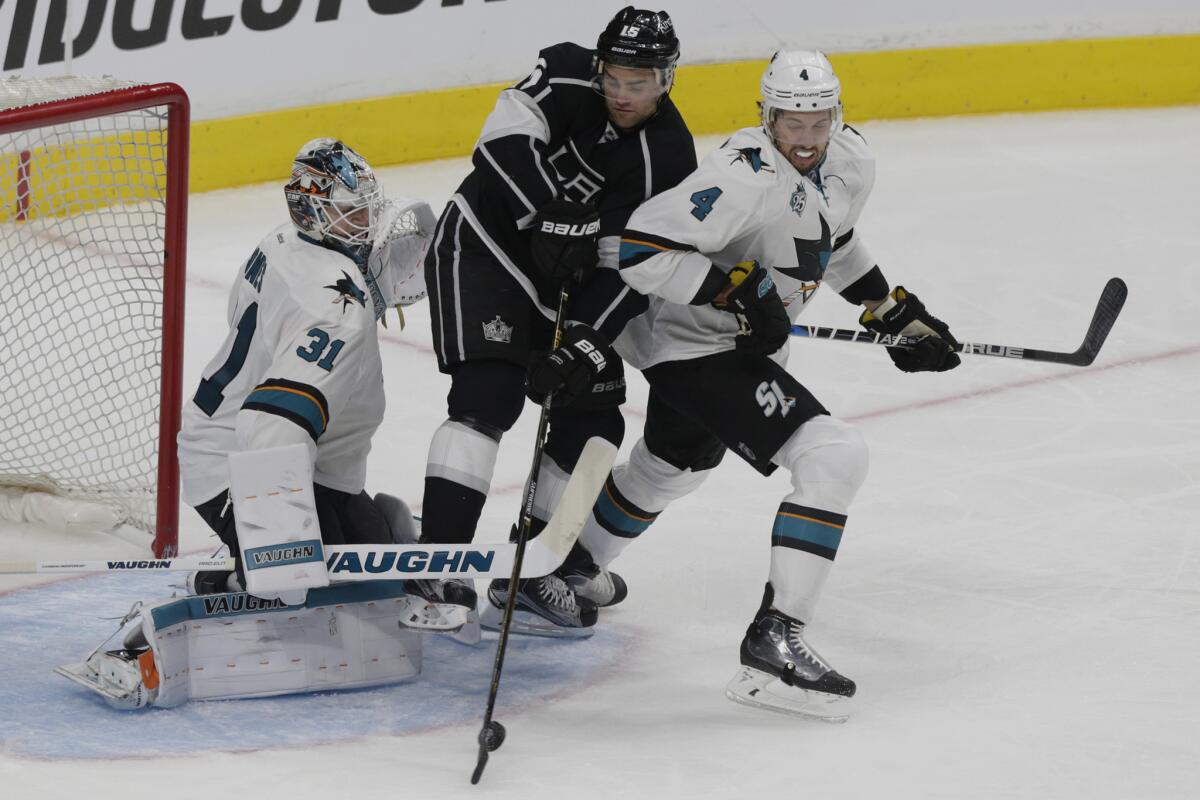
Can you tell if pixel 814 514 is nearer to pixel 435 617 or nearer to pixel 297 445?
pixel 435 617

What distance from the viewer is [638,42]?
9.67 ft

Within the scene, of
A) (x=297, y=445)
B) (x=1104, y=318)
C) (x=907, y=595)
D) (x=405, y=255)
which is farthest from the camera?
(x=1104, y=318)

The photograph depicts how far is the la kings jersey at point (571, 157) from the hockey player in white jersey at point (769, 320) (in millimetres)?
154

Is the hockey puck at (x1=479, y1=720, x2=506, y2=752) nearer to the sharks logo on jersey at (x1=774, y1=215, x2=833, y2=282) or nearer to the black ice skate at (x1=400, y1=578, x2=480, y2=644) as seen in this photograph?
the black ice skate at (x1=400, y1=578, x2=480, y2=644)

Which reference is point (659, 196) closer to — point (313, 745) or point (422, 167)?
point (313, 745)

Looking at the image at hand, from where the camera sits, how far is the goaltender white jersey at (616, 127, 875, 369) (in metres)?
2.92

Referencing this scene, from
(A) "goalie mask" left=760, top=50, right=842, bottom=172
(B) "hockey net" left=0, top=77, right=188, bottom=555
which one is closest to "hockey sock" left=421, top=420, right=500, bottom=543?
(A) "goalie mask" left=760, top=50, right=842, bottom=172

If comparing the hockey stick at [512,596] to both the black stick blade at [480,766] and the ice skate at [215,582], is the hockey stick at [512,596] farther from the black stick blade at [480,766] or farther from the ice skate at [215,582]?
the ice skate at [215,582]

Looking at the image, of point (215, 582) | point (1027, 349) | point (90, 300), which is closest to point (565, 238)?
point (215, 582)

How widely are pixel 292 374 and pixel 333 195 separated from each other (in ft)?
1.06

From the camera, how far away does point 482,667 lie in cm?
314

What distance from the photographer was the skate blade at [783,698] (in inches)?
113

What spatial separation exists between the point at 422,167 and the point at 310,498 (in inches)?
149

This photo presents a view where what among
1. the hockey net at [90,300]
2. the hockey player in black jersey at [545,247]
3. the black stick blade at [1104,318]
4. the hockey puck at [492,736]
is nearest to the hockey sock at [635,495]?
the hockey player in black jersey at [545,247]
